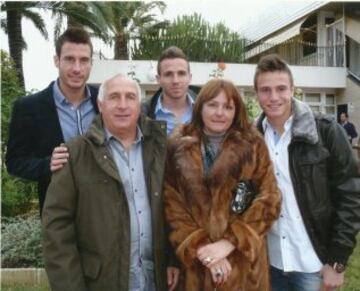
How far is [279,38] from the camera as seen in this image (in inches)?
1078

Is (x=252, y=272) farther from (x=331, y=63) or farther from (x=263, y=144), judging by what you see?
(x=331, y=63)

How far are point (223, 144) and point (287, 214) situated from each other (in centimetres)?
66

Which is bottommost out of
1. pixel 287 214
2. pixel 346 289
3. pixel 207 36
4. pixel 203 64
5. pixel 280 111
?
pixel 346 289

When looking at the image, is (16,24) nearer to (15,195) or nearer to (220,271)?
(15,195)

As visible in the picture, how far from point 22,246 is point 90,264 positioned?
161 inches

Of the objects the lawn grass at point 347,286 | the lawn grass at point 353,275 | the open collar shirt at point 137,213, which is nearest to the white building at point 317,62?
the lawn grass at point 353,275

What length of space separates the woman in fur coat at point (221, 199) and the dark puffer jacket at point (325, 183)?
0.72 feet

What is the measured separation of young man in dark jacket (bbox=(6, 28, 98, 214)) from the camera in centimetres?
355

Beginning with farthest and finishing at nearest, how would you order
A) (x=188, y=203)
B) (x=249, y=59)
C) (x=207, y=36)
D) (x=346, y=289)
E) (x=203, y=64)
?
(x=249, y=59)
(x=207, y=36)
(x=203, y=64)
(x=346, y=289)
(x=188, y=203)

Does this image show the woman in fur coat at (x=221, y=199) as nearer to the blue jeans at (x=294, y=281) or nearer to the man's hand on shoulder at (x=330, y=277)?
the blue jeans at (x=294, y=281)

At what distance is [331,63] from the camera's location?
81.2 feet

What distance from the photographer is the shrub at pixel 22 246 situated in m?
6.41

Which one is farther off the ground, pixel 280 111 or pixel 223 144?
pixel 280 111

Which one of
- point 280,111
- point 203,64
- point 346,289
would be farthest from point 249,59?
point 280,111
